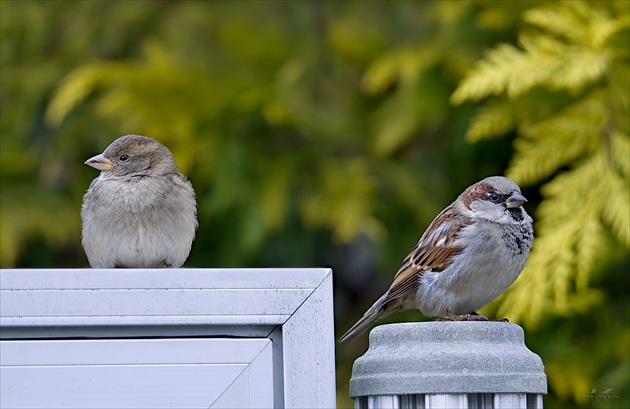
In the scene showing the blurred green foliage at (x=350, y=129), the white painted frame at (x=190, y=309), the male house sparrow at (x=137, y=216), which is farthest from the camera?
the blurred green foliage at (x=350, y=129)

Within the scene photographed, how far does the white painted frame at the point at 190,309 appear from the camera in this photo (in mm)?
1648

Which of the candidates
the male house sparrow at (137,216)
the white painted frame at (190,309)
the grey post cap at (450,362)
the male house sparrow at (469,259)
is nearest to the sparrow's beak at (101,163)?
the male house sparrow at (137,216)

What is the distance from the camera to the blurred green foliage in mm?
3432

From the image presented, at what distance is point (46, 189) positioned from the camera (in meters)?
4.27

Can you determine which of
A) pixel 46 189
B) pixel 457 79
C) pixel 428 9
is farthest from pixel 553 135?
pixel 46 189

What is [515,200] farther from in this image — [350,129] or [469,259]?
[350,129]

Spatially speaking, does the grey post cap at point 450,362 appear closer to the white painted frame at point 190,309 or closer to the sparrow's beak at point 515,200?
the white painted frame at point 190,309

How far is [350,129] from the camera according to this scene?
4191 millimetres

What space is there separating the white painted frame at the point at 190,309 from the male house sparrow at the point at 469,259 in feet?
3.32

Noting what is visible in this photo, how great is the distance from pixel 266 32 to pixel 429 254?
6.53ft

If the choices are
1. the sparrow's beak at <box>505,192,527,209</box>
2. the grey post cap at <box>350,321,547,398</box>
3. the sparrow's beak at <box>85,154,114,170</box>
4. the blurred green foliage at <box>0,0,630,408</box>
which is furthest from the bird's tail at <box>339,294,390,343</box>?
the grey post cap at <box>350,321,547,398</box>

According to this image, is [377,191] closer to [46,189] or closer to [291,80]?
[291,80]

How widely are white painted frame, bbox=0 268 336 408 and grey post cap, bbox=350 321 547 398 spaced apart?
0.11 m

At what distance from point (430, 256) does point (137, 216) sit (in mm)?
829
